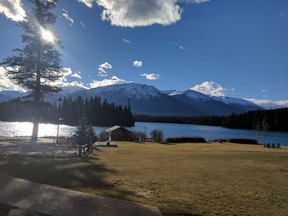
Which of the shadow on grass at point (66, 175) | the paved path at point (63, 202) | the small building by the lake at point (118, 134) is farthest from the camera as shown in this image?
the small building by the lake at point (118, 134)

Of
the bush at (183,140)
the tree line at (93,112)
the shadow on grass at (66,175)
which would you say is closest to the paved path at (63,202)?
the shadow on grass at (66,175)

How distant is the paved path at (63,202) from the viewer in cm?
1077

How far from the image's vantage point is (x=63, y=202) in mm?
11641

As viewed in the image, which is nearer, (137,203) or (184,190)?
(137,203)

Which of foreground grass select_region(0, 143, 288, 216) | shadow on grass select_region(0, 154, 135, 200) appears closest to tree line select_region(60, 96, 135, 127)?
shadow on grass select_region(0, 154, 135, 200)

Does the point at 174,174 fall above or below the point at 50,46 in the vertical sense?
below

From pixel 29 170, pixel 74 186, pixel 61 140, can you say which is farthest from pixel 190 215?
pixel 61 140

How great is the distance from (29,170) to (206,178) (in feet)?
33.2

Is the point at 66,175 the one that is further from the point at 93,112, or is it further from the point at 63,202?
the point at 93,112

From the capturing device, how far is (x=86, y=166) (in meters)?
21.3

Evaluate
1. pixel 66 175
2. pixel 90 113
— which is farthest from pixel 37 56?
pixel 90 113

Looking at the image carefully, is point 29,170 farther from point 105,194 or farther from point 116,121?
point 116,121

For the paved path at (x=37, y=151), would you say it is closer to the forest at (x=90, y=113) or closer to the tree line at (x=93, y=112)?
the forest at (x=90, y=113)

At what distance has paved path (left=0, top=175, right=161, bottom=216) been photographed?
35.3 feet
